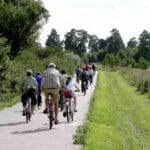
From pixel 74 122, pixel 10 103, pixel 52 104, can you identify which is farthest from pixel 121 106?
pixel 52 104

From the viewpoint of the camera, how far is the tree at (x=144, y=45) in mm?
157200

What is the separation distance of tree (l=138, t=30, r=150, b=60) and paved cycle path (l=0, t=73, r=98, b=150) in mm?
134682

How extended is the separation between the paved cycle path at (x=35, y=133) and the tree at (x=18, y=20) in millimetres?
32840

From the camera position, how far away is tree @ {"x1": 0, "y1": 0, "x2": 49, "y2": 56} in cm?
5592

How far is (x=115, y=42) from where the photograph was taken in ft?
593

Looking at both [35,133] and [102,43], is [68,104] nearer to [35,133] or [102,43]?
[35,133]

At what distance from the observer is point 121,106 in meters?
30.6

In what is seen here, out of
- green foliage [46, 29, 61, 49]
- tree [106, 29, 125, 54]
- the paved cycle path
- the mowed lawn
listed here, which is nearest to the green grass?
the mowed lawn

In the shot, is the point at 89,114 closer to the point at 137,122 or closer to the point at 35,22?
the point at 137,122

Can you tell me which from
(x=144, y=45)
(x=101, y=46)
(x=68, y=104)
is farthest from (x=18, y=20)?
(x=101, y=46)

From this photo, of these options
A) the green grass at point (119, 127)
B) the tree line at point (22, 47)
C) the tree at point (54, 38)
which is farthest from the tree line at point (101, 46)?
the green grass at point (119, 127)

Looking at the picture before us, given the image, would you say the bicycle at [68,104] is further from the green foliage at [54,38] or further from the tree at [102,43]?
the tree at [102,43]

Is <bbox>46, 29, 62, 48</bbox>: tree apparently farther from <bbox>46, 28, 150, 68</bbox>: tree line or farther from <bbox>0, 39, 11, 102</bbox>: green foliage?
<bbox>0, 39, 11, 102</bbox>: green foliage

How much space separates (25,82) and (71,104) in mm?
1936
